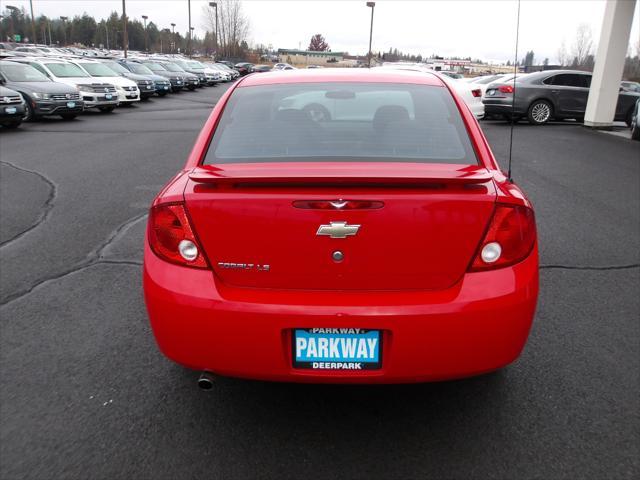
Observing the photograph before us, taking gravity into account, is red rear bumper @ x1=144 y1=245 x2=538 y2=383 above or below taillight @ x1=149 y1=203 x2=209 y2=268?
below

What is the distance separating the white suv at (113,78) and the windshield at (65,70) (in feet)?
1.70

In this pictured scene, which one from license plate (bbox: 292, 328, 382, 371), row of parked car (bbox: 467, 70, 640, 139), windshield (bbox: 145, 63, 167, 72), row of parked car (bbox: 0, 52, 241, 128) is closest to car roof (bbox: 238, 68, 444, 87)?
license plate (bbox: 292, 328, 382, 371)

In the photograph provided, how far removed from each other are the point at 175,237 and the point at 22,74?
17487 millimetres

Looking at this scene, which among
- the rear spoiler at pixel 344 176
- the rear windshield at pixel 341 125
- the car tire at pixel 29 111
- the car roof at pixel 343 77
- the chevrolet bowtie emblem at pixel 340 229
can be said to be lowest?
the car tire at pixel 29 111

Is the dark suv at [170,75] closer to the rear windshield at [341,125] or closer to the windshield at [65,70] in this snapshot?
the windshield at [65,70]

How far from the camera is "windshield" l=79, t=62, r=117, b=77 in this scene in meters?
21.7

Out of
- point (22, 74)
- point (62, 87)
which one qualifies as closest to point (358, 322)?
point (62, 87)

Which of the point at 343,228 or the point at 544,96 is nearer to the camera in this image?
the point at 343,228

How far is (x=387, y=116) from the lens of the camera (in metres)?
3.12

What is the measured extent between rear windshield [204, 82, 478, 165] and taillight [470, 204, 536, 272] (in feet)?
1.27

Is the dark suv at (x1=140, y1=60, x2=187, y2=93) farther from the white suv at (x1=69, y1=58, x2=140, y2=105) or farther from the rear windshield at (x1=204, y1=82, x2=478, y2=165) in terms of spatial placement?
the rear windshield at (x1=204, y1=82, x2=478, y2=165)

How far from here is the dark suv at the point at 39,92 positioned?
639 inches

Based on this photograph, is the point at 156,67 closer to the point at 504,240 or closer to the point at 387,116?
the point at 387,116

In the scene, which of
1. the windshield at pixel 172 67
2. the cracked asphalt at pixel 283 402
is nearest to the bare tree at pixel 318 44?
the windshield at pixel 172 67
